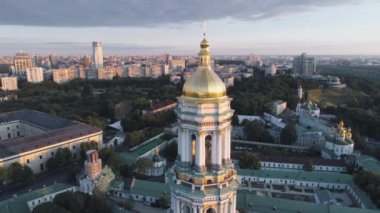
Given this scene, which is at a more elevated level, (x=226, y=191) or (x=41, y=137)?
(x=226, y=191)

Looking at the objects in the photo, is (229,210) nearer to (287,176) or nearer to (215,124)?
(215,124)

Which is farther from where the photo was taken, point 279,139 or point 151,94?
point 151,94

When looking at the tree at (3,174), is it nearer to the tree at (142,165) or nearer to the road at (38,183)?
the road at (38,183)

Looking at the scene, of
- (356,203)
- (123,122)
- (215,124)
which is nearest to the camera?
(215,124)

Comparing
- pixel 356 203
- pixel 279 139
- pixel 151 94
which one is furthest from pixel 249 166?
pixel 151 94

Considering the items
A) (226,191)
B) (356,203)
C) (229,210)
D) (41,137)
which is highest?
(226,191)

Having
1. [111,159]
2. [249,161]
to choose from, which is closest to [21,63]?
[111,159]

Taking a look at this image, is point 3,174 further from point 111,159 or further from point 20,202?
point 111,159

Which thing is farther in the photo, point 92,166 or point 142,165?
point 142,165
